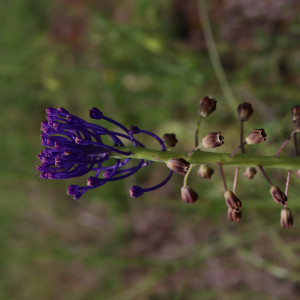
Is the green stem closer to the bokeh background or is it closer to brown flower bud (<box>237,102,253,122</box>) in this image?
brown flower bud (<box>237,102,253,122</box>)

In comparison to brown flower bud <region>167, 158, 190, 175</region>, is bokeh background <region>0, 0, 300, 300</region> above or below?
above

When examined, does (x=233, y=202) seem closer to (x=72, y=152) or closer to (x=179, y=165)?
(x=179, y=165)

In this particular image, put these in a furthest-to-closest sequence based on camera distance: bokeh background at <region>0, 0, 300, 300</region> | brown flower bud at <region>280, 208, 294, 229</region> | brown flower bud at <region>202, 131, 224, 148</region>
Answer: bokeh background at <region>0, 0, 300, 300</region> → brown flower bud at <region>280, 208, 294, 229</region> → brown flower bud at <region>202, 131, 224, 148</region>

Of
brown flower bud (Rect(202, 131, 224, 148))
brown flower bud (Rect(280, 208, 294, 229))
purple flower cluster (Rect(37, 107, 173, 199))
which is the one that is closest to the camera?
purple flower cluster (Rect(37, 107, 173, 199))

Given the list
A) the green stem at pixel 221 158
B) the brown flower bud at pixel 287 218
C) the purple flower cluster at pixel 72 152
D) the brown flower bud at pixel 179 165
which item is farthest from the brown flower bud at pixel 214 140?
the brown flower bud at pixel 287 218

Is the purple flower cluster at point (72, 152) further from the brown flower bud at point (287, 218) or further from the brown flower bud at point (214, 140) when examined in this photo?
the brown flower bud at point (287, 218)

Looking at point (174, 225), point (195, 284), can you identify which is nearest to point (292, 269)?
point (195, 284)

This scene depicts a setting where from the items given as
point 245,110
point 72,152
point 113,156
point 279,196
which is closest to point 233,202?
point 279,196

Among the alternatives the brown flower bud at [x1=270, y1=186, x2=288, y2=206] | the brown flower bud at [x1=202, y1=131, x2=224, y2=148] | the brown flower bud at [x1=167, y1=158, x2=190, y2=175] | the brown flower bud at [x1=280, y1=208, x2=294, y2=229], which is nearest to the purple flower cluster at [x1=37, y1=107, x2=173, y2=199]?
the brown flower bud at [x1=167, y1=158, x2=190, y2=175]
